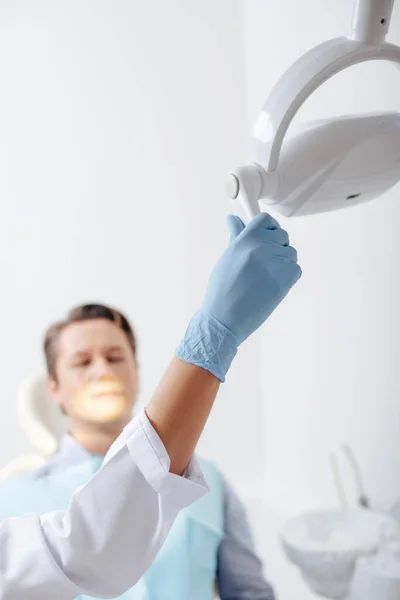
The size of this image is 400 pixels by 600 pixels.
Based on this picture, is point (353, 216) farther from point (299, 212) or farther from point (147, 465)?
point (147, 465)

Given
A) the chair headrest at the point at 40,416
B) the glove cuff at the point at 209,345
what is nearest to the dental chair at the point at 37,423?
the chair headrest at the point at 40,416

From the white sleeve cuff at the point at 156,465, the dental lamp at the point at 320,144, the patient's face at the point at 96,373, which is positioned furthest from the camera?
the patient's face at the point at 96,373

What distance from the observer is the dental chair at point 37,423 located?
1.71 meters

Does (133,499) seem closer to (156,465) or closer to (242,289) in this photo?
(156,465)

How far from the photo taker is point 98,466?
1521 mm

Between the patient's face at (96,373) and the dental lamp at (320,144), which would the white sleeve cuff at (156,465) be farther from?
the patient's face at (96,373)

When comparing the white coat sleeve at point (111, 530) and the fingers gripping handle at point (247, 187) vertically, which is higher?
the fingers gripping handle at point (247, 187)

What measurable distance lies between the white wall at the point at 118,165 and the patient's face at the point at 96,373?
66cm

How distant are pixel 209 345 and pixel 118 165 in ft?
5.02

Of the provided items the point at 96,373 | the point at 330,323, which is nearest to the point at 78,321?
the point at 96,373

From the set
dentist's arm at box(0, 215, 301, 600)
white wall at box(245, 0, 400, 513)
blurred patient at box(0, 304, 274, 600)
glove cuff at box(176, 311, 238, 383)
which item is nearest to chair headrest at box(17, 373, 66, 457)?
blurred patient at box(0, 304, 274, 600)

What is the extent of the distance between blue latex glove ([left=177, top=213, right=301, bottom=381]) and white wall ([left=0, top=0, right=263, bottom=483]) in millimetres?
1428

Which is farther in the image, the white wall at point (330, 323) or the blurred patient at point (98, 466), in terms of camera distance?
the white wall at point (330, 323)

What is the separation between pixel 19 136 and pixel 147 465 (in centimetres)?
160
